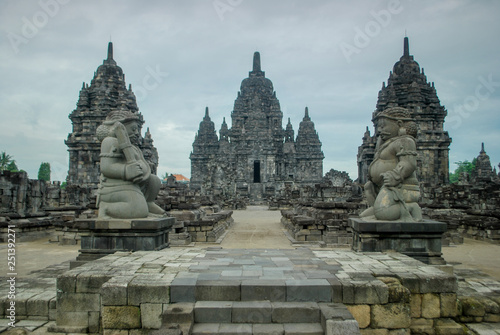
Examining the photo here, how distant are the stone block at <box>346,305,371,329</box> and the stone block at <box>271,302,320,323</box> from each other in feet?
1.18

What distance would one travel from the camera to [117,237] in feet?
17.4

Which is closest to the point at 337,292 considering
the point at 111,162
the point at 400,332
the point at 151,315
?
the point at 400,332

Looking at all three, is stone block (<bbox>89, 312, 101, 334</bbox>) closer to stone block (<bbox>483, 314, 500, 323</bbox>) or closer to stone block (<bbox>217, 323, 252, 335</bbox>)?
stone block (<bbox>217, 323, 252, 335</bbox>)

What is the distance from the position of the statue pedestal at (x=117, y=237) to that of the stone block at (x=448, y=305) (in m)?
3.76

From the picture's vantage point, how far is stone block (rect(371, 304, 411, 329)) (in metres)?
3.37

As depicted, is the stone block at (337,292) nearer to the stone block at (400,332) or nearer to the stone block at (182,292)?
the stone block at (400,332)

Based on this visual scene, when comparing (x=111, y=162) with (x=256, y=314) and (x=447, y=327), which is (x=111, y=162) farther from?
(x=447, y=327)

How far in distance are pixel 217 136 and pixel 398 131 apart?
45.7m

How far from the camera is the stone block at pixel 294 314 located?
10.8 ft

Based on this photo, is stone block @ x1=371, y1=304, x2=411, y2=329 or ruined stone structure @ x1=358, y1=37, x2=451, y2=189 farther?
ruined stone structure @ x1=358, y1=37, x2=451, y2=189

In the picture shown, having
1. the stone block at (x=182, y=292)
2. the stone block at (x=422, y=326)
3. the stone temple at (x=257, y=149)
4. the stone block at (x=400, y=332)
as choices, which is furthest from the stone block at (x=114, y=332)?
the stone temple at (x=257, y=149)

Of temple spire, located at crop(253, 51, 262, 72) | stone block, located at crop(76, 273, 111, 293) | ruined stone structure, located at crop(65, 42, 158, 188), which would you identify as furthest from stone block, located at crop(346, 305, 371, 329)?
temple spire, located at crop(253, 51, 262, 72)

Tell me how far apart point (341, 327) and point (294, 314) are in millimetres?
456

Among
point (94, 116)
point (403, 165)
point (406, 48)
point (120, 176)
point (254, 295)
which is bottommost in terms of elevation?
point (254, 295)
